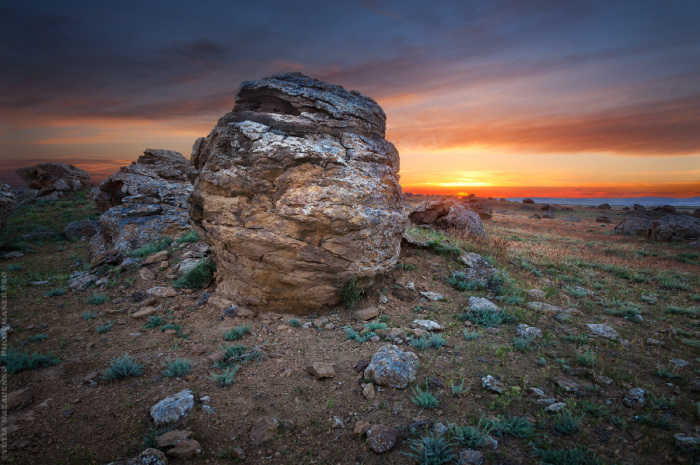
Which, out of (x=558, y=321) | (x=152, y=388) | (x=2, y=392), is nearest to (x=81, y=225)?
(x=2, y=392)

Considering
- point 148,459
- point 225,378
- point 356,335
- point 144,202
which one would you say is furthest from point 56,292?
point 356,335

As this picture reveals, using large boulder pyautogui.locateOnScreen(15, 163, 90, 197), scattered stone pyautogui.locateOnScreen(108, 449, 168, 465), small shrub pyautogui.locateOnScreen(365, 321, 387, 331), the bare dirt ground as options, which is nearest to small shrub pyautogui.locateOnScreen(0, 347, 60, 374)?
the bare dirt ground

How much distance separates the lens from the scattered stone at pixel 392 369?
183 inches

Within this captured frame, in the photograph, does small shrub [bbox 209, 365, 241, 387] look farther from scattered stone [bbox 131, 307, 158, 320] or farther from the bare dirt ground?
scattered stone [bbox 131, 307, 158, 320]

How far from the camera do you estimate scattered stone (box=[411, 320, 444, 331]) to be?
6.60 metres

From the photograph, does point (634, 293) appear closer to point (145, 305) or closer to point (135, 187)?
point (145, 305)

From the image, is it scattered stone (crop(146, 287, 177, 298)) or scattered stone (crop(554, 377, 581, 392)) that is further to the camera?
scattered stone (crop(146, 287, 177, 298))

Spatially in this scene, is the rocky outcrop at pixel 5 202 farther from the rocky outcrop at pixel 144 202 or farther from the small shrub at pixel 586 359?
the small shrub at pixel 586 359

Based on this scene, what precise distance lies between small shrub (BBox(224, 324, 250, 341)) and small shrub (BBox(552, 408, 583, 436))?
5.55 m

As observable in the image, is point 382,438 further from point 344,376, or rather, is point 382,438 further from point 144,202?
point 144,202

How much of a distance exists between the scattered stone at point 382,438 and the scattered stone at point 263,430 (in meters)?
1.25

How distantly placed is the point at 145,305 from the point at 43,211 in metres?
23.6

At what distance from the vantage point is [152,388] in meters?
4.57

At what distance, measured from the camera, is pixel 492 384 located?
466 cm
